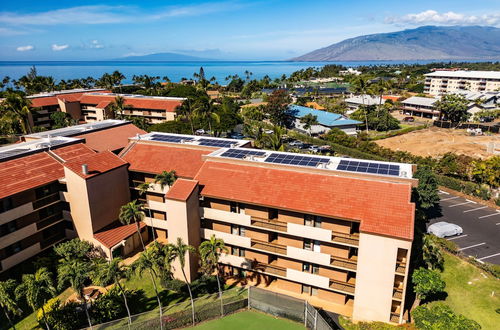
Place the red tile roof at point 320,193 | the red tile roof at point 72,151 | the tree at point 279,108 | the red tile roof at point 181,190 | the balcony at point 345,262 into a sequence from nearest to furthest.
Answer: the red tile roof at point 320,193, the balcony at point 345,262, the red tile roof at point 181,190, the red tile roof at point 72,151, the tree at point 279,108

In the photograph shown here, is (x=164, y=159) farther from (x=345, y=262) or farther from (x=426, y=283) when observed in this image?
(x=426, y=283)

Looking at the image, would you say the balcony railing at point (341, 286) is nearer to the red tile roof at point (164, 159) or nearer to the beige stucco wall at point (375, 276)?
the beige stucco wall at point (375, 276)

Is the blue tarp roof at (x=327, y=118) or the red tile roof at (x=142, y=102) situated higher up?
the red tile roof at (x=142, y=102)

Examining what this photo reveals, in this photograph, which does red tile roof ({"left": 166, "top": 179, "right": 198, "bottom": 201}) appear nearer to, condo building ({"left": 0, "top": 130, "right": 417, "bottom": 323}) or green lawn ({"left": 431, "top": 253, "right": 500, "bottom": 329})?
condo building ({"left": 0, "top": 130, "right": 417, "bottom": 323})

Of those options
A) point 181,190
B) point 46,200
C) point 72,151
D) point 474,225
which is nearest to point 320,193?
point 181,190

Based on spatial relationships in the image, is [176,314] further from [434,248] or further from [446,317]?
[434,248]

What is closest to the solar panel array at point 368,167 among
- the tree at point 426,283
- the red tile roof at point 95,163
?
the tree at point 426,283

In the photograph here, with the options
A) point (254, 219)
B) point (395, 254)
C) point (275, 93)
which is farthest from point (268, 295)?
point (275, 93)

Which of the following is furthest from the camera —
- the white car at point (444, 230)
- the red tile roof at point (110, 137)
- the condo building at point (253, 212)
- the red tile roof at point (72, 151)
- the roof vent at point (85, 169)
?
the red tile roof at point (110, 137)
